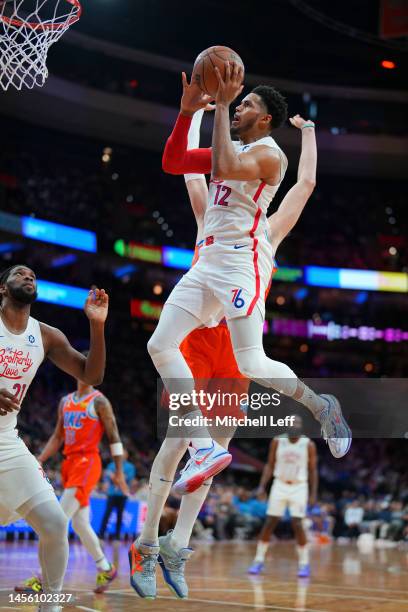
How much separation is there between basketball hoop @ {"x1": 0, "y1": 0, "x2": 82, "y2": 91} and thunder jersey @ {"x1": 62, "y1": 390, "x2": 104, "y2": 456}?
3719mm

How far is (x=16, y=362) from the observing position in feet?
18.8

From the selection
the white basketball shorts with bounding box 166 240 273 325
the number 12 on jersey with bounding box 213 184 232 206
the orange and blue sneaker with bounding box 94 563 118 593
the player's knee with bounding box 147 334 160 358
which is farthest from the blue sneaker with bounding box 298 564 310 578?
the number 12 on jersey with bounding box 213 184 232 206

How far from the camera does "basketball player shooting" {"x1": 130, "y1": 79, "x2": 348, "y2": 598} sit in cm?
568

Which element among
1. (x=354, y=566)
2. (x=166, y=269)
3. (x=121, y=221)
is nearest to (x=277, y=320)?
(x=166, y=269)

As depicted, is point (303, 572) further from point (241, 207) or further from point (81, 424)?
point (241, 207)

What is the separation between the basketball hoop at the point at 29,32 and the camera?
24.0 feet

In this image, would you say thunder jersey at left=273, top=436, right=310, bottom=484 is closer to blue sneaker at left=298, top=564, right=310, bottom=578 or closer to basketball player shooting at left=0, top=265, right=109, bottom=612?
blue sneaker at left=298, top=564, right=310, bottom=578

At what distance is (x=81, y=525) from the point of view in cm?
929

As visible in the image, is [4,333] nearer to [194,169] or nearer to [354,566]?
[194,169]

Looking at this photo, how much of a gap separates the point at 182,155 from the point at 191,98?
1.22ft

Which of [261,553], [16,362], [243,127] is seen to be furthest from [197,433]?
[261,553]

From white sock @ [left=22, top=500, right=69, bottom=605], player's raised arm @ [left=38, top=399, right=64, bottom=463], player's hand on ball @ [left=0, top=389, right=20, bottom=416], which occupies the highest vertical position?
player's raised arm @ [left=38, top=399, right=64, bottom=463]

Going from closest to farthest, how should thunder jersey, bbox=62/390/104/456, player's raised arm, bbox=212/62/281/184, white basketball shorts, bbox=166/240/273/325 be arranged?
1. player's raised arm, bbox=212/62/281/184
2. white basketball shorts, bbox=166/240/273/325
3. thunder jersey, bbox=62/390/104/456

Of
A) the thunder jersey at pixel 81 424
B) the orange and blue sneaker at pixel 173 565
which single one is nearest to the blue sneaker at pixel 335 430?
the orange and blue sneaker at pixel 173 565
